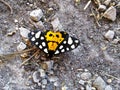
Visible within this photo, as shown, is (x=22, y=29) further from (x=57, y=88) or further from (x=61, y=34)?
(x=57, y=88)

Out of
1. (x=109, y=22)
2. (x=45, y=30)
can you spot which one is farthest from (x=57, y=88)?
(x=109, y=22)

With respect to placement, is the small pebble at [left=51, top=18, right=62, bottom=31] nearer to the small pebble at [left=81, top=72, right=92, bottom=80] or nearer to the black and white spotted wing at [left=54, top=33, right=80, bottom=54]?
the black and white spotted wing at [left=54, top=33, right=80, bottom=54]

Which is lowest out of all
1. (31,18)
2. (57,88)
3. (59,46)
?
(57,88)

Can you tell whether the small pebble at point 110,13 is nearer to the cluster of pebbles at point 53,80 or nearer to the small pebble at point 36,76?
the cluster of pebbles at point 53,80

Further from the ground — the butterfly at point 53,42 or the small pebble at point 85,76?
the butterfly at point 53,42

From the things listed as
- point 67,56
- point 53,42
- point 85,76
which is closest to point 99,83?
point 85,76

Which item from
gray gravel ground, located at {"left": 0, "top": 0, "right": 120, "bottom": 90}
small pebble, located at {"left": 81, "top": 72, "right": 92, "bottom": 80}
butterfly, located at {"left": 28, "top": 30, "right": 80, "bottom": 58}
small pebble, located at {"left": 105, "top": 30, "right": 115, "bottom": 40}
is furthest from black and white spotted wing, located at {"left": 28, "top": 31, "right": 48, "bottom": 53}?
small pebble, located at {"left": 105, "top": 30, "right": 115, "bottom": 40}

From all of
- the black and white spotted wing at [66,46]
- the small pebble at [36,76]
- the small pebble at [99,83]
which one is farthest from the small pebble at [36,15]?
the small pebble at [99,83]
